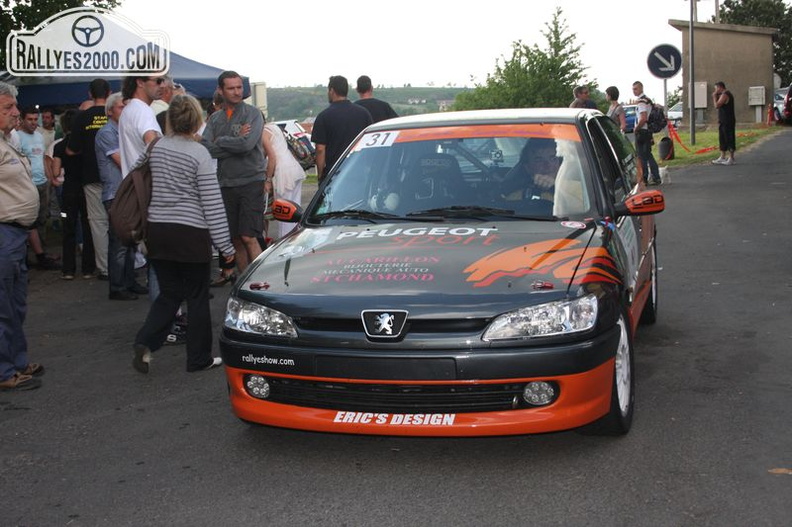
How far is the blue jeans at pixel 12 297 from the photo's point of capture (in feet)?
21.0

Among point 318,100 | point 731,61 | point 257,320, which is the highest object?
point 318,100

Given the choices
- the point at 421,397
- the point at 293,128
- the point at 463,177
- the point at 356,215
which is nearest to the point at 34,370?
the point at 356,215

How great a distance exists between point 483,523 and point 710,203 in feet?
40.1

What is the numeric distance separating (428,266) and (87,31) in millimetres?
12887

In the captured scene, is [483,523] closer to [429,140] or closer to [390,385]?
[390,385]

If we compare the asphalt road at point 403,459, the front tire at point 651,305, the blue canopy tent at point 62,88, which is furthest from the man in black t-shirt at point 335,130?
the blue canopy tent at point 62,88

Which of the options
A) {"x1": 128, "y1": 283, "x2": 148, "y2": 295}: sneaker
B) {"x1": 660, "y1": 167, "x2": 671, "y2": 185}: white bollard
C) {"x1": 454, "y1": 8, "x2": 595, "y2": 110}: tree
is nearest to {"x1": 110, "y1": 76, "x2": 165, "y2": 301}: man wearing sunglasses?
{"x1": 128, "y1": 283, "x2": 148, "y2": 295}: sneaker

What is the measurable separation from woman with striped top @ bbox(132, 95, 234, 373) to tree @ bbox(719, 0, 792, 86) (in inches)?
3030

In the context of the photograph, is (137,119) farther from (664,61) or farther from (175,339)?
(664,61)

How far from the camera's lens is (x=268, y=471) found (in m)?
4.72

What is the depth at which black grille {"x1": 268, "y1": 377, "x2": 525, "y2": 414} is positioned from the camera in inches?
177

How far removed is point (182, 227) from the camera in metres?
6.43

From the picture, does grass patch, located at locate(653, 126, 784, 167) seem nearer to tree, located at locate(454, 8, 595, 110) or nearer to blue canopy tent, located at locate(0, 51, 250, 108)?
tree, located at locate(454, 8, 595, 110)

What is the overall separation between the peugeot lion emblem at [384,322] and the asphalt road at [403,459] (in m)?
0.63
